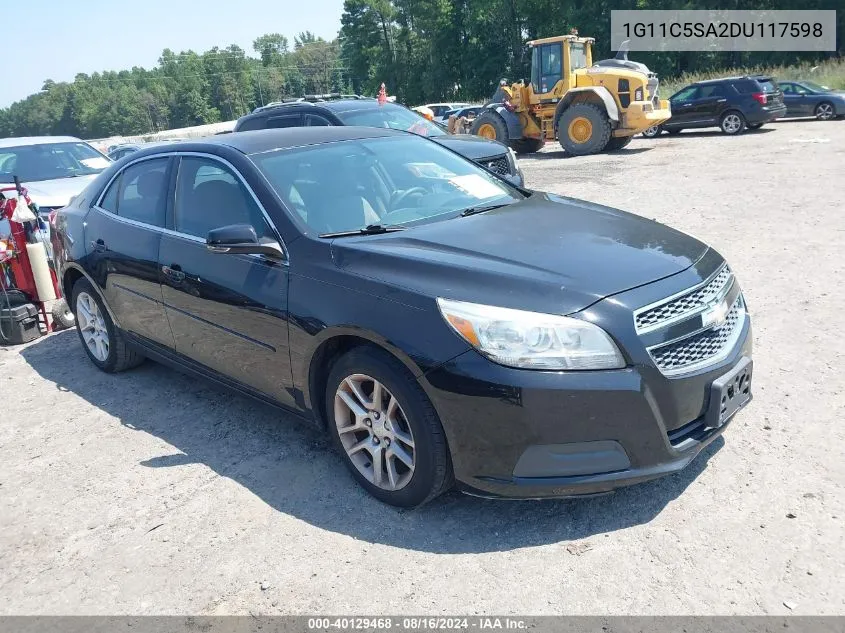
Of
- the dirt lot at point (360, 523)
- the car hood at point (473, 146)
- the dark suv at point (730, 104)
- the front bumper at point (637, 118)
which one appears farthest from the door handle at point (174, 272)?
the dark suv at point (730, 104)

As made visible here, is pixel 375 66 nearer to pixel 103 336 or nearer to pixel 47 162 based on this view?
pixel 47 162

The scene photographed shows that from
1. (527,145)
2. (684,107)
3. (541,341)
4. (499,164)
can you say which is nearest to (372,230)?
(541,341)

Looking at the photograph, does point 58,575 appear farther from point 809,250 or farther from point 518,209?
point 809,250

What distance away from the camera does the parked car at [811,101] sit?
20781mm

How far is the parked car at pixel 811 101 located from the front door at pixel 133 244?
2114 cm

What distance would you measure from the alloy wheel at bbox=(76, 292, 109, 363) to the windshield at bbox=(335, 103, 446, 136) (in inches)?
213

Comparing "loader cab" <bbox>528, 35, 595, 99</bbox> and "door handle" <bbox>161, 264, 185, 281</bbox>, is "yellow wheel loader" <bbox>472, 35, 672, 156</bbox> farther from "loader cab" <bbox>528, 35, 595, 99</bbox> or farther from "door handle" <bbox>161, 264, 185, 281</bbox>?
"door handle" <bbox>161, 264, 185, 281</bbox>

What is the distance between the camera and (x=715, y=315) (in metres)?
3.16

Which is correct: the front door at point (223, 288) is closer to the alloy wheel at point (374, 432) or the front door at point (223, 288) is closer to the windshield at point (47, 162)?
the alloy wheel at point (374, 432)

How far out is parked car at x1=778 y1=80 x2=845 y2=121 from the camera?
20781mm

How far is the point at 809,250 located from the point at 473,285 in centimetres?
544

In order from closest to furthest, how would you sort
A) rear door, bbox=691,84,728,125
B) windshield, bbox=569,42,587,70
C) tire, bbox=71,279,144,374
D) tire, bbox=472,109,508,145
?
tire, bbox=71,279,144,374 → windshield, bbox=569,42,587,70 → tire, bbox=472,109,508,145 → rear door, bbox=691,84,728,125

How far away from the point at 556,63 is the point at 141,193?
50.0 feet

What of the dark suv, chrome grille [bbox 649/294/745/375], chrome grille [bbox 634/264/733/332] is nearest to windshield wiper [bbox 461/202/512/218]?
chrome grille [bbox 634/264/733/332]
